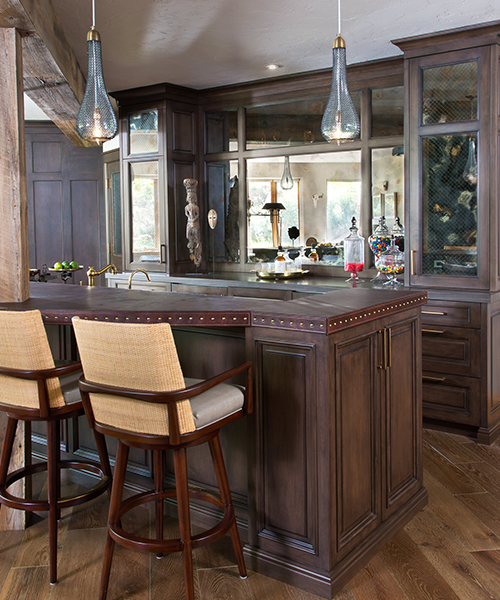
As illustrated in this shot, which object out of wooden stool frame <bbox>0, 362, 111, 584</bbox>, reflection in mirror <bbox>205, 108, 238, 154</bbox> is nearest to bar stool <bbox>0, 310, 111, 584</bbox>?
wooden stool frame <bbox>0, 362, 111, 584</bbox>

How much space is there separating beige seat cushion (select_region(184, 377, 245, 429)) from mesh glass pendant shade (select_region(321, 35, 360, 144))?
147cm

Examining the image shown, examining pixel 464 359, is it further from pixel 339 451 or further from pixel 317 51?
pixel 317 51

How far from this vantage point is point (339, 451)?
7.00 feet

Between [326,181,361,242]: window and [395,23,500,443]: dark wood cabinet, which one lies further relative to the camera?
[326,181,361,242]: window

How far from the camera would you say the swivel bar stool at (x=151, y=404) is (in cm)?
180

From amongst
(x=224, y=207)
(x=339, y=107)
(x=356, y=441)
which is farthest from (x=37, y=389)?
(x=224, y=207)

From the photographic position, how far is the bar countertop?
2.09m

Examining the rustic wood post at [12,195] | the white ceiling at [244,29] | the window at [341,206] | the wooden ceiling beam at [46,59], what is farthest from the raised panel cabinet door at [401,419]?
the window at [341,206]

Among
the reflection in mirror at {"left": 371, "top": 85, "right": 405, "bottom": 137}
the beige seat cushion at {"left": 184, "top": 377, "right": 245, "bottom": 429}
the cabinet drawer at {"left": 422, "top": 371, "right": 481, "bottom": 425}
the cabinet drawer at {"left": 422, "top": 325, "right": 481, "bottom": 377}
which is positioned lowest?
the cabinet drawer at {"left": 422, "top": 371, "right": 481, "bottom": 425}

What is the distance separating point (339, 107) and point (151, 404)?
5.93 ft

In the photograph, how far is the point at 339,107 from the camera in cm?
288

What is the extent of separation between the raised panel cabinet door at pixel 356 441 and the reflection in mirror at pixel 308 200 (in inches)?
108

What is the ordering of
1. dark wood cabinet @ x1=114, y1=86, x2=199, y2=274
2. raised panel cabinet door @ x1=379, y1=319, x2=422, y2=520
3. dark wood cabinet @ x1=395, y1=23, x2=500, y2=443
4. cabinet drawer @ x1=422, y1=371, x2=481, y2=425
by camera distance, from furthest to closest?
dark wood cabinet @ x1=114, y1=86, x2=199, y2=274
cabinet drawer @ x1=422, y1=371, x2=481, y2=425
dark wood cabinet @ x1=395, y1=23, x2=500, y2=443
raised panel cabinet door @ x1=379, y1=319, x2=422, y2=520

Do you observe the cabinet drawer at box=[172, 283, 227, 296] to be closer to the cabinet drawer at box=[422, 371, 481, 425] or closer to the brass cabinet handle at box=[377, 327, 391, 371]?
the cabinet drawer at box=[422, 371, 481, 425]
